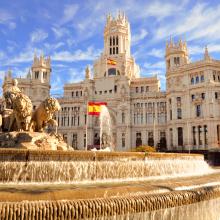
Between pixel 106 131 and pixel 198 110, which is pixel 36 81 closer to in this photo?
pixel 106 131

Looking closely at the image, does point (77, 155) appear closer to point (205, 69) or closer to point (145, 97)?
point (205, 69)

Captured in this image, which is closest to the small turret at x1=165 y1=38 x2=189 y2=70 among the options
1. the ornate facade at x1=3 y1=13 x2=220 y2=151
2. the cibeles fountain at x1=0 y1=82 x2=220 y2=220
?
the ornate facade at x1=3 y1=13 x2=220 y2=151

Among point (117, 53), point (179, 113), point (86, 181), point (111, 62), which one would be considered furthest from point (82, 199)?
point (117, 53)

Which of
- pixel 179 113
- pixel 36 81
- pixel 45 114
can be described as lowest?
pixel 45 114

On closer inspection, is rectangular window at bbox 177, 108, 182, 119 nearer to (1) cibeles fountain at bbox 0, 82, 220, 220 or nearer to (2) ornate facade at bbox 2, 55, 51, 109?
(2) ornate facade at bbox 2, 55, 51, 109

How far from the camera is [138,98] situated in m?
85.0

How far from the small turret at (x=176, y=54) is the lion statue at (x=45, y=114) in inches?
2554

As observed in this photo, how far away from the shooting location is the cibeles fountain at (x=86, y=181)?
703 centimetres

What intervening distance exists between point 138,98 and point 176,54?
651 inches

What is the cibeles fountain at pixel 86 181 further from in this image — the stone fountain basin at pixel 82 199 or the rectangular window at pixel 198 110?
the rectangular window at pixel 198 110

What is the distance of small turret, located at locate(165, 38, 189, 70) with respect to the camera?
80500 mm

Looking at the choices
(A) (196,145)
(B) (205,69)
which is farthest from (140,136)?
(B) (205,69)

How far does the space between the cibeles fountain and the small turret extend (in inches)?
2352

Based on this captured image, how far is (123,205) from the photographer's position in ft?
24.3
